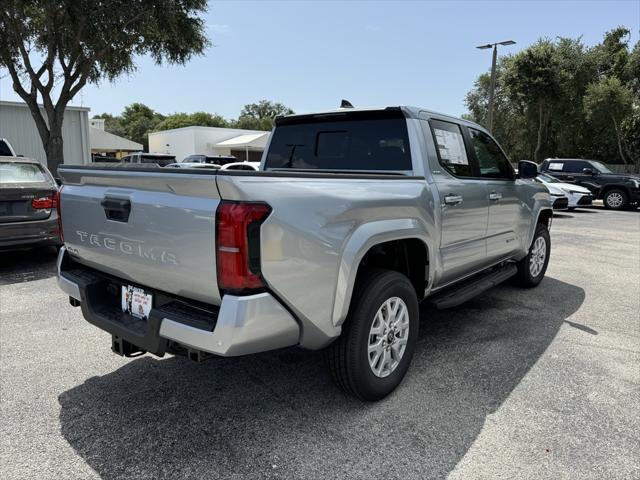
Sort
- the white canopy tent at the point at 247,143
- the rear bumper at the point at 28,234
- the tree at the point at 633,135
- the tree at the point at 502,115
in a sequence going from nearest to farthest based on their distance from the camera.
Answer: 1. the rear bumper at the point at 28,234
2. the tree at the point at 633,135
3. the tree at the point at 502,115
4. the white canopy tent at the point at 247,143

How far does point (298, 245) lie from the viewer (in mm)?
2383

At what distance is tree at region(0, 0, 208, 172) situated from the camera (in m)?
13.5

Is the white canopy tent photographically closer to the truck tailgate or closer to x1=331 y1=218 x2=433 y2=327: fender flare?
the truck tailgate

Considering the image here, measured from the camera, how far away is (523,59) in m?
29.2

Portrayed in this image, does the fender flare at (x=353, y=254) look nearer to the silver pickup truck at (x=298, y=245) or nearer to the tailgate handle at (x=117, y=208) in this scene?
the silver pickup truck at (x=298, y=245)

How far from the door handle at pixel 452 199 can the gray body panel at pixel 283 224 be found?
4 centimetres

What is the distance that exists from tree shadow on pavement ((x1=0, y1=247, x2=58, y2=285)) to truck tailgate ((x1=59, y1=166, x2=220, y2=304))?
A: 13.1ft

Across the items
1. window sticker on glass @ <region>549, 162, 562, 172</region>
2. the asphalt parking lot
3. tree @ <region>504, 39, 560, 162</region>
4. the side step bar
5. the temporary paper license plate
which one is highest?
tree @ <region>504, 39, 560, 162</region>

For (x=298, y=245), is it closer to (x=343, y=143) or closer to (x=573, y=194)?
(x=343, y=143)

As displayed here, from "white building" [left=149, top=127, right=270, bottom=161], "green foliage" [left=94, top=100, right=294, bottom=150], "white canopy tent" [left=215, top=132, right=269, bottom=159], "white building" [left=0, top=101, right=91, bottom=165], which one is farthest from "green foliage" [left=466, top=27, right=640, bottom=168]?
"green foliage" [left=94, top=100, right=294, bottom=150]

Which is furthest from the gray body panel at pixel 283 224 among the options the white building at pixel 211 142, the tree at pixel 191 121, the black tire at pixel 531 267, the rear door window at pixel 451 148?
the tree at pixel 191 121

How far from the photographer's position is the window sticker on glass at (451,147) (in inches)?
150

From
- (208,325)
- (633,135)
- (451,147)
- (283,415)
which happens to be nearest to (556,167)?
(633,135)

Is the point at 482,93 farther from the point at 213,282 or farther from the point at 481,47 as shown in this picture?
the point at 213,282
